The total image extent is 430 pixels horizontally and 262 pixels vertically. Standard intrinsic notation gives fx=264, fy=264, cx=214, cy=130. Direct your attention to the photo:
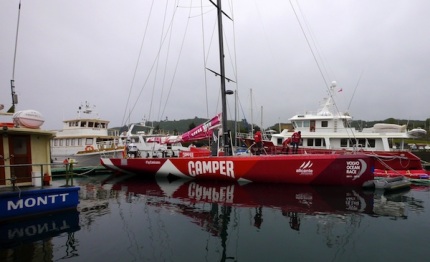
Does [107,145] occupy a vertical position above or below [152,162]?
above

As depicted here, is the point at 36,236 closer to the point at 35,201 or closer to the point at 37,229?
the point at 37,229

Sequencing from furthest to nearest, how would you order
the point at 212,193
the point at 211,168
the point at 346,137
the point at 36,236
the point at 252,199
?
the point at 346,137 → the point at 211,168 → the point at 212,193 → the point at 252,199 → the point at 36,236

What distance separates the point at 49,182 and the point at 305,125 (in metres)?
17.8

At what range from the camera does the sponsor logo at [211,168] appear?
13.5 metres

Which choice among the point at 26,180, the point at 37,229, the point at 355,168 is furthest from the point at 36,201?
the point at 355,168

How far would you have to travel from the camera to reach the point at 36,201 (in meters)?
7.75

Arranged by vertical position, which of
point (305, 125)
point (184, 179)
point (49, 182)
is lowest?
point (184, 179)

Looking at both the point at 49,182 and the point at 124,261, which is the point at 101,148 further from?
the point at 124,261

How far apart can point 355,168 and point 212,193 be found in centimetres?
654

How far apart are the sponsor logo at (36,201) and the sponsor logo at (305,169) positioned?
9578 mm

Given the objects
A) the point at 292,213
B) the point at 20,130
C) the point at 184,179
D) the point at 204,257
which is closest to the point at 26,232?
the point at 20,130

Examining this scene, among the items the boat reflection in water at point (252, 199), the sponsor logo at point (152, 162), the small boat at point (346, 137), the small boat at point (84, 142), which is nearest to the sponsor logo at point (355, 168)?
the boat reflection in water at point (252, 199)

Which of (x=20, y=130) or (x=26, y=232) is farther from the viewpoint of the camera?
(x=20, y=130)

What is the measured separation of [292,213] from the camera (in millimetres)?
8461
